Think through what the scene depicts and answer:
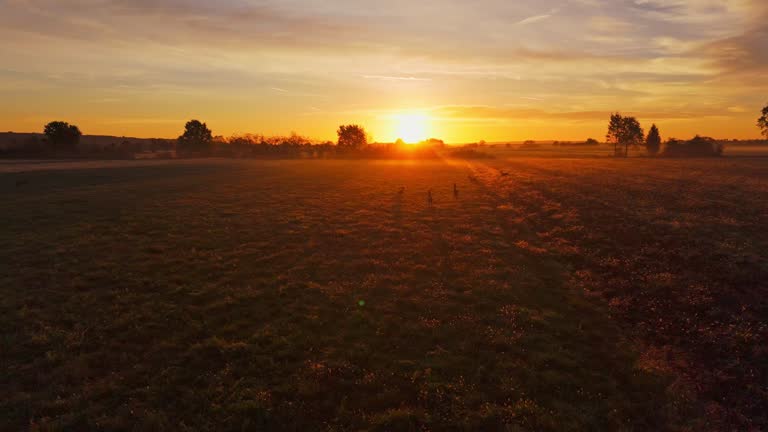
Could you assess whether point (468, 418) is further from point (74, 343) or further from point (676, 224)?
point (676, 224)

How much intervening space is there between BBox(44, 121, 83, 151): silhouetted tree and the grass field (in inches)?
4252

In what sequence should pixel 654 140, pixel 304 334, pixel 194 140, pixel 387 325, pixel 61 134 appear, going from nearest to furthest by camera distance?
1. pixel 304 334
2. pixel 387 325
3. pixel 61 134
4. pixel 194 140
5. pixel 654 140

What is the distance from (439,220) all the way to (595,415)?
2094cm

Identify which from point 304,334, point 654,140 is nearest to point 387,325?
point 304,334

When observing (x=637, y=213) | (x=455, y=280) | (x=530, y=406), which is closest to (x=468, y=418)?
(x=530, y=406)

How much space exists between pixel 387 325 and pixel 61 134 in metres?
135

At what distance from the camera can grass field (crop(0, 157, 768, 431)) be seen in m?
8.88

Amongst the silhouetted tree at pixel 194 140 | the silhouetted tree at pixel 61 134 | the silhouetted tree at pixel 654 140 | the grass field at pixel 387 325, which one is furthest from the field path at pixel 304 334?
the silhouetted tree at pixel 654 140

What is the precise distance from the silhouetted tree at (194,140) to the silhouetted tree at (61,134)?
30840mm

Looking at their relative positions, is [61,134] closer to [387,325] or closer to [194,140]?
[194,140]

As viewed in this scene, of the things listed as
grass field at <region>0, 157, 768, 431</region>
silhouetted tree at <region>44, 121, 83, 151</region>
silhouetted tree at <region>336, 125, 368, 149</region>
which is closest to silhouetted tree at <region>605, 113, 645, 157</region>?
silhouetted tree at <region>336, 125, 368, 149</region>

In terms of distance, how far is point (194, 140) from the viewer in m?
137

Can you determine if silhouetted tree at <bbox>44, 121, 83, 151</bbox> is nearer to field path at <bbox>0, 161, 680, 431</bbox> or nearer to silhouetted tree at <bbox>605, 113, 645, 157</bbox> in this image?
field path at <bbox>0, 161, 680, 431</bbox>

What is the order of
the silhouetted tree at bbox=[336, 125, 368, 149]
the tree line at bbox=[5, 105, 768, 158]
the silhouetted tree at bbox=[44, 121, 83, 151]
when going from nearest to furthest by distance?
the silhouetted tree at bbox=[44, 121, 83, 151] → the tree line at bbox=[5, 105, 768, 158] → the silhouetted tree at bbox=[336, 125, 368, 149]
